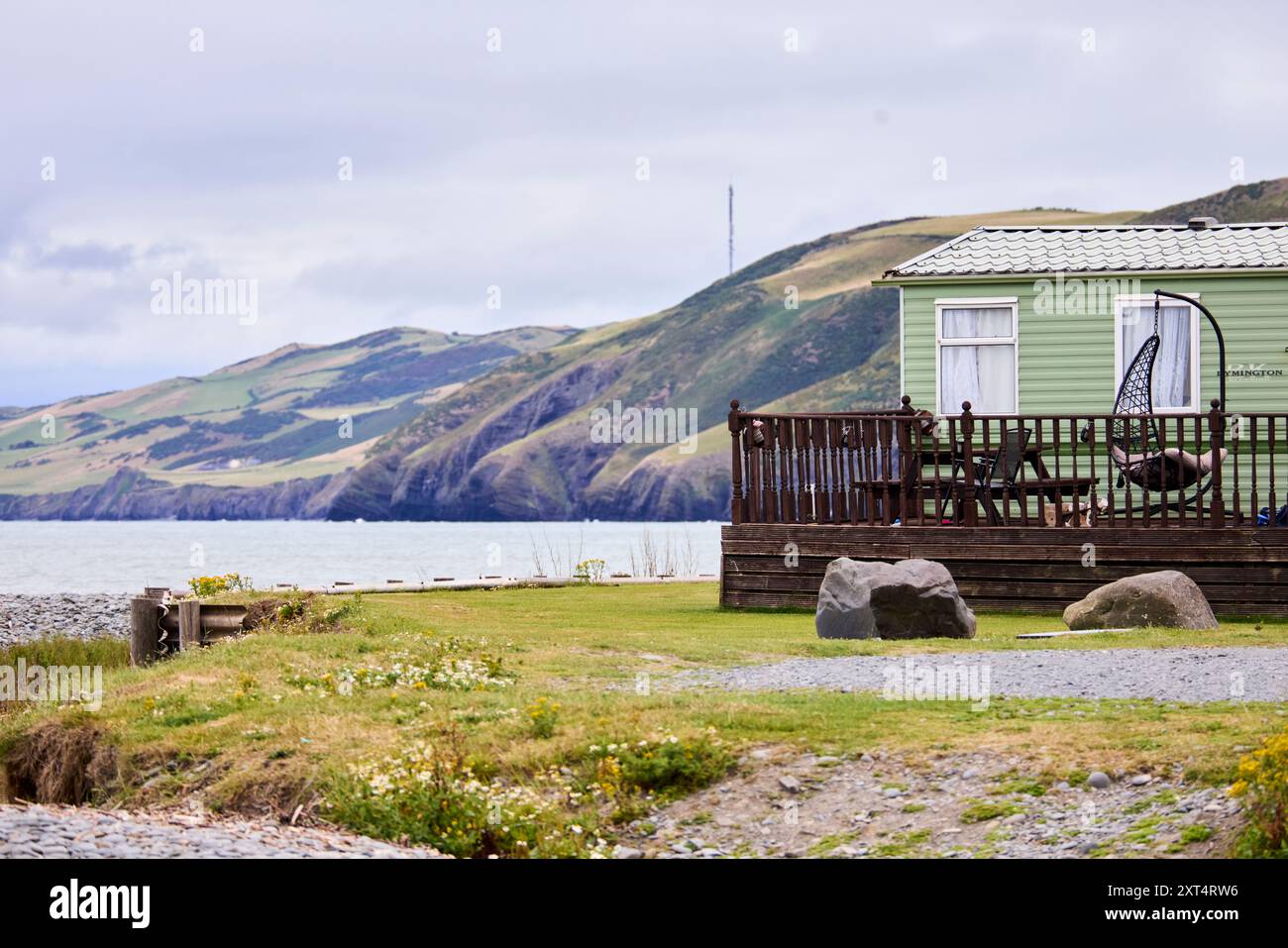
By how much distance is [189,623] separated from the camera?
1509 cm

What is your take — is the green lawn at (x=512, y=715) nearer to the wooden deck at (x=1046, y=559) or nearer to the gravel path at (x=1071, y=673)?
the gravel path at (x=1071, y=673)

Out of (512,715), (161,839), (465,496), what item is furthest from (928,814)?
(465,496)

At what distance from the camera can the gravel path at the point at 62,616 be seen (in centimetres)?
2788

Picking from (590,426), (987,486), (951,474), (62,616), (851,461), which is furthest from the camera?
(590,426)

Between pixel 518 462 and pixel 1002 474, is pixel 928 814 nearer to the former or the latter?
pixel 1002 474

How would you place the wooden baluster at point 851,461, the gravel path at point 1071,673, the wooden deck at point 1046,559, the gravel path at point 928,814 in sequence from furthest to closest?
the wooden baluster at point 851,461 < the wooden deck at point 1046,559 < the gravel path at point 1071,673 < the gravel path at point 928,814

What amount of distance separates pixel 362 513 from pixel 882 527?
15338 cm

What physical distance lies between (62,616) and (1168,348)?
A: 69.3 ft

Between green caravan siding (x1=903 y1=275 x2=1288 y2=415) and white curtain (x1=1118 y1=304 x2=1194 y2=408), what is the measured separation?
0.69 feet

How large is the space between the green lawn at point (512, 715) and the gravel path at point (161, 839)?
1.65 feet

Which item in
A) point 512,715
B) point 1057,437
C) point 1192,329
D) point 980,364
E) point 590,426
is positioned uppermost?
point 590,426

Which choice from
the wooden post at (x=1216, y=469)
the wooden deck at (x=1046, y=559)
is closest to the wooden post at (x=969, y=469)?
the wooden deck at (x=1046, y=559)

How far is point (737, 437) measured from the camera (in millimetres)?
19578

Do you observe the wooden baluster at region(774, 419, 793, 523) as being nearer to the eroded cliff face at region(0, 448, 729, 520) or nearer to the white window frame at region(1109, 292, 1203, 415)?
the white window frame at region(1109, 292, 1203, 415)
